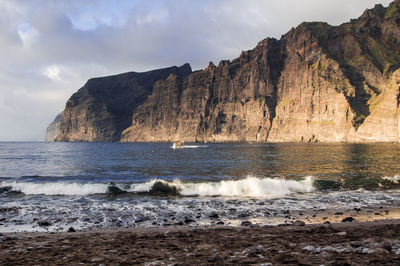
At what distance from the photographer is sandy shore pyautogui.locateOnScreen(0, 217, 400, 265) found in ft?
23.2

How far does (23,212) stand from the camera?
57.7 ft

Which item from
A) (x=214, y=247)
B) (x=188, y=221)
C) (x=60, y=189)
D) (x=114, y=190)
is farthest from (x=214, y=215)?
(x=60, y=189)

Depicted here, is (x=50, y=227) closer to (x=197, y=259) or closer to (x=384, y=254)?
(x=197, y=259)

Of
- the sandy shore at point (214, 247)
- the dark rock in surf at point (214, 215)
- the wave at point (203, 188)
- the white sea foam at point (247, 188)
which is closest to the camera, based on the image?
the sandy shore at point (214, 247)

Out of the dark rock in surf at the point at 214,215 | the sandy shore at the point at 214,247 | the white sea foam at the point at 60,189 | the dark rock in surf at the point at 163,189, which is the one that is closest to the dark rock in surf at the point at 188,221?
the dark rock in surf at the point at 214,215

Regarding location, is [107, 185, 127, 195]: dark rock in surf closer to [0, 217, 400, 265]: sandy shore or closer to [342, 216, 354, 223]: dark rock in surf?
[0, 217, 400, 265]: sandy shore

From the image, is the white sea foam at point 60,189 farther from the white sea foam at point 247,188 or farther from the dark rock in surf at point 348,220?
the dark rock in surf at point 348,220

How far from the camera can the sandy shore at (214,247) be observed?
7.09 metres

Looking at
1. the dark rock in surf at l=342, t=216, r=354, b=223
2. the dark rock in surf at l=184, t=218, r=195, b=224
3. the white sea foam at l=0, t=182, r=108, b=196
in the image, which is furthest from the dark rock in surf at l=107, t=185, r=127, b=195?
the dark rock in surf at l=342, t=216, r=354, b=223

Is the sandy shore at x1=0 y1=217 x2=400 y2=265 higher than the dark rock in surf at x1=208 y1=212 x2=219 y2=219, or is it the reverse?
the sandy shore at x1=0 y1=217 x2=400 y2=265

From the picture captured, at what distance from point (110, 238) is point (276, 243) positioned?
20.6ft

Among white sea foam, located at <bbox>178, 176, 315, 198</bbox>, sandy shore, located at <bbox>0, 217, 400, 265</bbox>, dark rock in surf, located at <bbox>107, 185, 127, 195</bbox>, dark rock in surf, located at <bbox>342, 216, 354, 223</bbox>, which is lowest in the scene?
dark rock in surf, located at <bbox>107, 185, 127, 195</bbox>

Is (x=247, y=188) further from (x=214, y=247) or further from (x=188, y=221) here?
(x=214, y=247)

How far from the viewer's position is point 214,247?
8.83 meters
